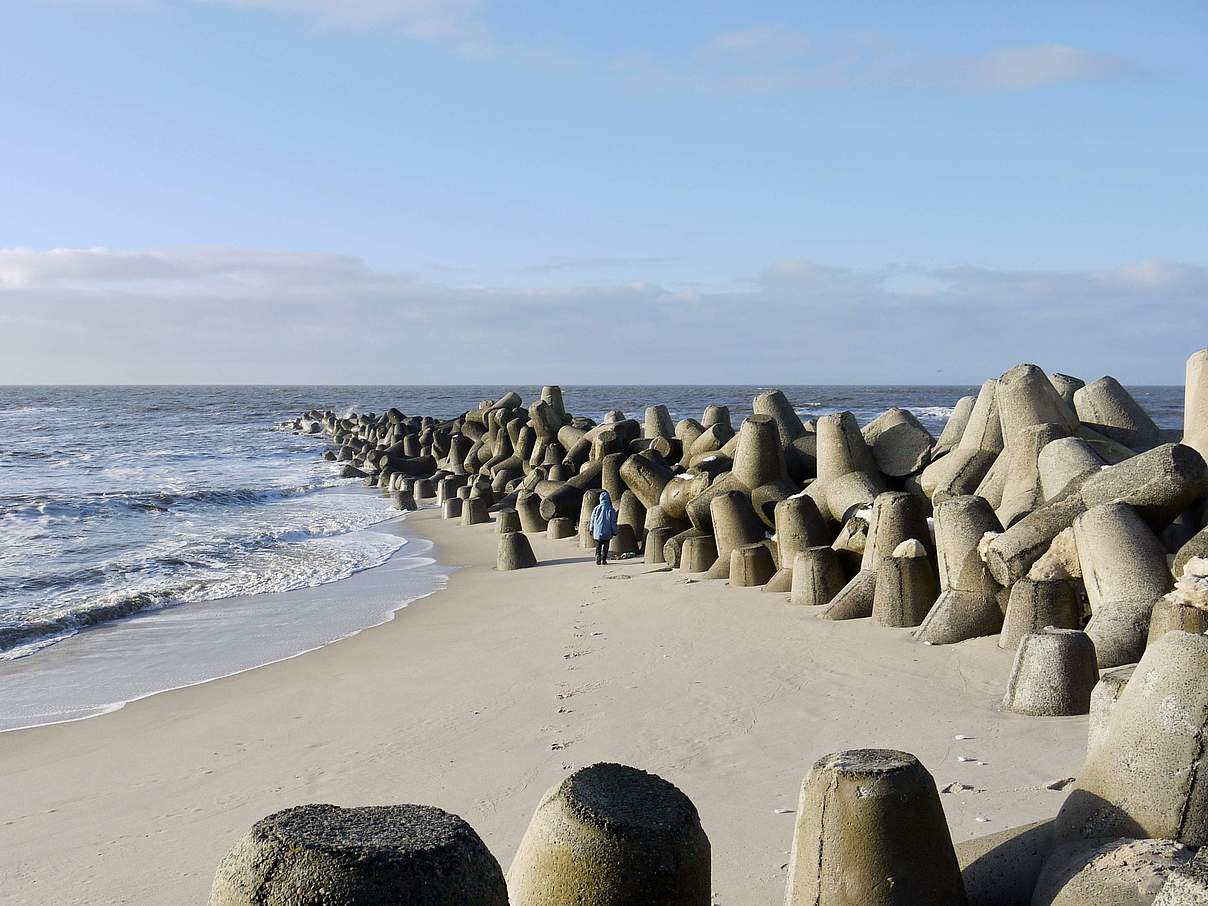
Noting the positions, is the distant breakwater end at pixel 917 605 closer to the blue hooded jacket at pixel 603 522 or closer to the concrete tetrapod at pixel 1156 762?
the concrete tetrapod at pixel 1156 762

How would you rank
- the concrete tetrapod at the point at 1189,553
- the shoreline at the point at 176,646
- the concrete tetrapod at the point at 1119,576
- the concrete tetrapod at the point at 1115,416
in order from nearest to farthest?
the concrete tetrapod at the point at 1119,576 < the concrete tetrapod at the point at 1189,553 < the shoreline at the point at 176,646 < the concrete tetrapod at the point at 1115,416

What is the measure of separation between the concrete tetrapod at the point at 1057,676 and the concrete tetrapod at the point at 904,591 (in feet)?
6.51

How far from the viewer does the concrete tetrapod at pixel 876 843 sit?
3.06 metres

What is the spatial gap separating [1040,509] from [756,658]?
2049 millimetres

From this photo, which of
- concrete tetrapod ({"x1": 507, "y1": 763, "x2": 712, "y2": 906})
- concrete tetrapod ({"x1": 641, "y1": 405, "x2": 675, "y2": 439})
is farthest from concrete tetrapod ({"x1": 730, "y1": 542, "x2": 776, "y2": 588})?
concrete tetrapod ({"x1": 641, "y1": 405, "x2": 675, "y2": 439})

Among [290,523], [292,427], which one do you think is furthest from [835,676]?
[292,427]

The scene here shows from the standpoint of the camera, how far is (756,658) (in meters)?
6.93

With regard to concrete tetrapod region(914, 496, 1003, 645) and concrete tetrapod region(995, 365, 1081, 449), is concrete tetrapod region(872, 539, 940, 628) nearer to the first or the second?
concrete tetrapod region(914, 496, 1003, 645)

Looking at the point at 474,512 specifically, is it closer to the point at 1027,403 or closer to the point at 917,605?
the point at 1027,403

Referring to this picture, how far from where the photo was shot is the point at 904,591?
7.34m

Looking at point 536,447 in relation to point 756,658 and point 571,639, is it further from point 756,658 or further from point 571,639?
point 756,658

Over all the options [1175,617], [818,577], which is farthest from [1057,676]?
[818,577]

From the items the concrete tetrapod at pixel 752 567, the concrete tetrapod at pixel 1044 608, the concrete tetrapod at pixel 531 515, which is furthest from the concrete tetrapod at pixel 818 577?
the concrete tetrapod at pixel 531 515

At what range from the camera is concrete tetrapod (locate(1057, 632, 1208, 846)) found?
3.10 meters
